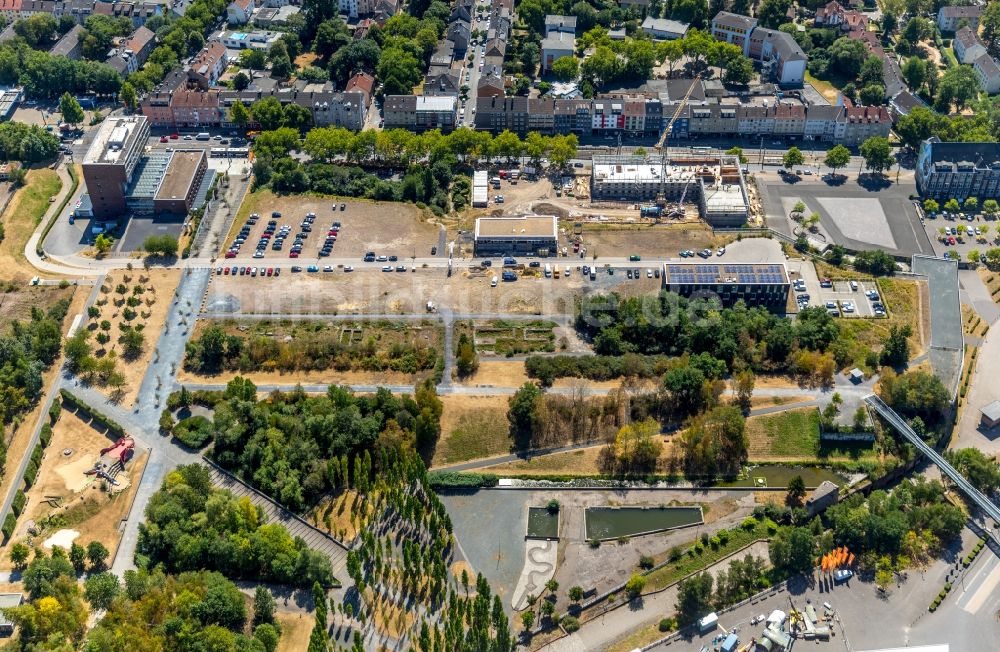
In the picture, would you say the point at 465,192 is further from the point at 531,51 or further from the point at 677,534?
the point at 677,534

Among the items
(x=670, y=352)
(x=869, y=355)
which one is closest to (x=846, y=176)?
(x=869, y=355)

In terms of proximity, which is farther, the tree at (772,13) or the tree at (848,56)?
the tree at (772,13)

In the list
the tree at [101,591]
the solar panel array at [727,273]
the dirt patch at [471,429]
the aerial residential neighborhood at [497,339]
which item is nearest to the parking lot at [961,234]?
the aerial residential neighborhood at [497,339]

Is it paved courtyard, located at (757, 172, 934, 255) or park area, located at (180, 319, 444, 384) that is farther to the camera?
paved courtyard, located at (757, 172, 934, 255)

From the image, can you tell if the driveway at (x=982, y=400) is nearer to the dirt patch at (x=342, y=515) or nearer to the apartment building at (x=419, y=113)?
the dirt patch at (x=342, y=515)

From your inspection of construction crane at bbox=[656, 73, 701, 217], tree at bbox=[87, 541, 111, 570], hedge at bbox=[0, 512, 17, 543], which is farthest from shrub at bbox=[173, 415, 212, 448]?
construction crane at bbox=[656, 73, 701, 217]

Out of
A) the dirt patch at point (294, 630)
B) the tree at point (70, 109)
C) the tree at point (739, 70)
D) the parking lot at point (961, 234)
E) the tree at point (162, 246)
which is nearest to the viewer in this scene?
the dirt patch at point (294, 630)

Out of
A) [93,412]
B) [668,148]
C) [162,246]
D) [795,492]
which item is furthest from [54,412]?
[668,148]

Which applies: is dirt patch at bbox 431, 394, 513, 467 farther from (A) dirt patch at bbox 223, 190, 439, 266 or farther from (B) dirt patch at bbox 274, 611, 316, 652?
(A) dirt patch at bbox 223, 190, 439, 266
